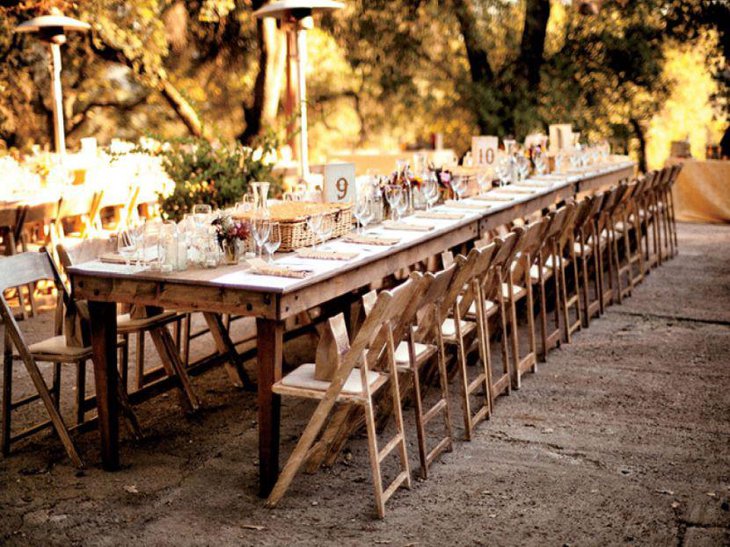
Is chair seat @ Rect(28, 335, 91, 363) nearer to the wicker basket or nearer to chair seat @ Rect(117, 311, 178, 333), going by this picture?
chair seat @ Rect(117, 311, 178, 333)

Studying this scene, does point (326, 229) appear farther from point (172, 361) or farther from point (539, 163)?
point (539, 163)

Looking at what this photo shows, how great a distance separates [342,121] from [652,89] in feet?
30.5

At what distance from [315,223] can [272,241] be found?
30cm

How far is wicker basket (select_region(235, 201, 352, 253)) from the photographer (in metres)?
4.74

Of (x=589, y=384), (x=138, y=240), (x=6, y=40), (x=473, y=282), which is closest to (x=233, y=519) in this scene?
(x=138, y=240)

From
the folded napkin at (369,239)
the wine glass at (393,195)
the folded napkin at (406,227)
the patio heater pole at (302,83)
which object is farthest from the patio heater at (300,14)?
the folded napkin at (369,239)

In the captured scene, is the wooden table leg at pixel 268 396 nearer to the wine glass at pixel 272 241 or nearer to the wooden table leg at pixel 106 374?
the wine glass at pixel 272 241

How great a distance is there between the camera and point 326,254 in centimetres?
452

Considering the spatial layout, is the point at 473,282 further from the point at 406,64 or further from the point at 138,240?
the point at 406,64

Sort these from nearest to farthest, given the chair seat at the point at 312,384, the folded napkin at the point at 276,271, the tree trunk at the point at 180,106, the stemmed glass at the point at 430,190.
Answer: the chair seat at the point at 312,384 < the folded napkin at the point at 276,271 < the stemmed glass at the point at 430,190 < the tree trunk at the point at 180,106

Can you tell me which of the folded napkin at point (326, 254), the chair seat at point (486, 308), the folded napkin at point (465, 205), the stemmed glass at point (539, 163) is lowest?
the chair seat at point (486, 308)

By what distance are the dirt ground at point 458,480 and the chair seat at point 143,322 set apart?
528 millimetres

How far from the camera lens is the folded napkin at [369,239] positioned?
16.1 feet

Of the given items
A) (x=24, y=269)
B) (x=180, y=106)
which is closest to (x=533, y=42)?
(x=180, y=106)
